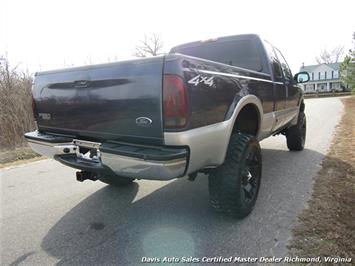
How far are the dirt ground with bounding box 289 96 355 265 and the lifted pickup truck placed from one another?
2.02ft

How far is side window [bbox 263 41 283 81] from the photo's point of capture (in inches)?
170

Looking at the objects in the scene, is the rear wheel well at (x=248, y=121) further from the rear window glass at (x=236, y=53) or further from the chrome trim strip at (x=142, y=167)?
the chrome trim strip at (x=142, y=167)

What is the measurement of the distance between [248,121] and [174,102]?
5.28ft

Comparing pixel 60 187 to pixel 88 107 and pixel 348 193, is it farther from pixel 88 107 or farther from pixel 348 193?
pixel 348 193

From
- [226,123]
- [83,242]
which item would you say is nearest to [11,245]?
[83,242]

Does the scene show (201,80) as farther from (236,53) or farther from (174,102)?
(236,53)

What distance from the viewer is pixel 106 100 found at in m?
2.61

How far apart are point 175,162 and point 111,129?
2.43 ft

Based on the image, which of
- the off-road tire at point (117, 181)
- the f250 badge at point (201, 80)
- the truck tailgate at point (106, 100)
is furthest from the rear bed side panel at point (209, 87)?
the off-road tire at point (117, 181)

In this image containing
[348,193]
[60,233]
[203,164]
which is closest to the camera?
[203,164]

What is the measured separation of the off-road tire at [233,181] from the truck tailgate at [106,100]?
86 centimetres

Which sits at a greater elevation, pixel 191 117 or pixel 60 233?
pixel 191 117

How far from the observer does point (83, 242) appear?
9.02 feet

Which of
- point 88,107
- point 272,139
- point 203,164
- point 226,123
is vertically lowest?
point 272,139
